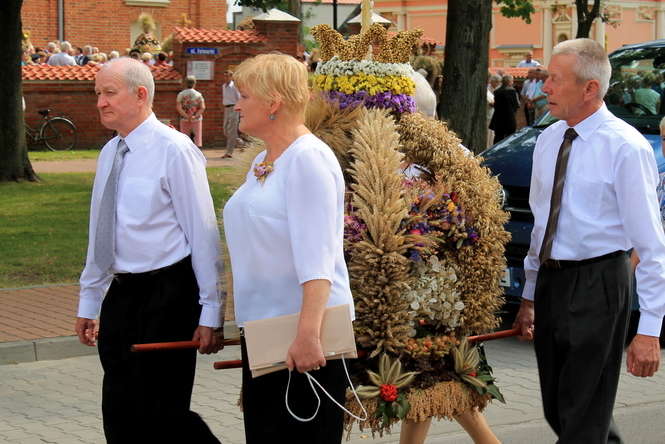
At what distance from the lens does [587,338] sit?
4180mm

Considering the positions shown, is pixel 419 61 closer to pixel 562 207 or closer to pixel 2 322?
pixel 2 322

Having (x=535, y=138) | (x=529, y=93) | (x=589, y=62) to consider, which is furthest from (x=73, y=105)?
(x=589, y=62)

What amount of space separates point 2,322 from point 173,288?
480 centimetres

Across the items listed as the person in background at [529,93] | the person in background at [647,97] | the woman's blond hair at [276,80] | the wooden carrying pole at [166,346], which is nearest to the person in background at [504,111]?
the person in background at [529,93]

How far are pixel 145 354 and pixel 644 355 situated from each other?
1.82m

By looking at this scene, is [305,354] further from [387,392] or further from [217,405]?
[217,405]

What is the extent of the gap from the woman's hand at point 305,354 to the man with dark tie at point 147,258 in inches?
34.0

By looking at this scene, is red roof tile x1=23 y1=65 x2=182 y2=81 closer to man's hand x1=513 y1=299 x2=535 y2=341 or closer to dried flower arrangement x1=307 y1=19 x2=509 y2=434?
dried flower arrangement x1=307 y1=19 x2=509 y2=434

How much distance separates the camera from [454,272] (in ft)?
15.2

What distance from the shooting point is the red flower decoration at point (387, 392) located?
441 centimetres

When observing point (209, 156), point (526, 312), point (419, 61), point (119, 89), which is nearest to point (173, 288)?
point (119, 89)

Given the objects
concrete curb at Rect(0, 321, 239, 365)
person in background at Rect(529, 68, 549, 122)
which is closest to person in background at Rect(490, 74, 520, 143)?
person in background at Rect(529, 68, 549, 122)

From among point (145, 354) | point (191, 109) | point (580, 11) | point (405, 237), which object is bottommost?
point (145, 354)

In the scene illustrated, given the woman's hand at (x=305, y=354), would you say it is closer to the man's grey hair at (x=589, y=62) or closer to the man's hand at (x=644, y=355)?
the man's hand at (x=644, y=355)
